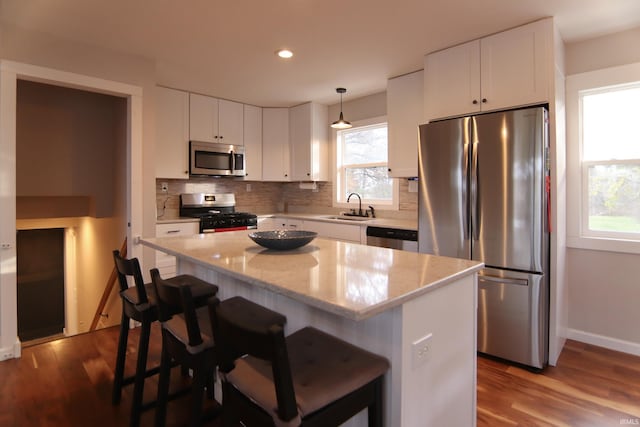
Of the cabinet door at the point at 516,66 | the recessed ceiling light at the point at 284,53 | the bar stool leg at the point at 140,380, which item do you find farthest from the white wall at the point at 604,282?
the bar stool leg at the point at 140,380

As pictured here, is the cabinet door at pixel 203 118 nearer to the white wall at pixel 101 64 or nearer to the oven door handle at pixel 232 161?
the oven door handle at pixel 232 161

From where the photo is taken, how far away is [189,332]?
133cm

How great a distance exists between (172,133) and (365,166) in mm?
2342

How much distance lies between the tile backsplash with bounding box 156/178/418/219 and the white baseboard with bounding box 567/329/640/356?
1776 mm

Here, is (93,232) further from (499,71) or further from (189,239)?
(499,71)

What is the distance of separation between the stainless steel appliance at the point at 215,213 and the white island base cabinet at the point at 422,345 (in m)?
2.67

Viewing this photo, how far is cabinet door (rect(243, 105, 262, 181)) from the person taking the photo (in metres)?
4.79

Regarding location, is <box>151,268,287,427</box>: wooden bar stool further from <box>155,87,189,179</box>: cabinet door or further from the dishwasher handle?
<box>155,87,189,179</box>: cabinet door

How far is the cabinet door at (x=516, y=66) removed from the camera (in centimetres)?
248

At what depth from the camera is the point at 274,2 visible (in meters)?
2.27

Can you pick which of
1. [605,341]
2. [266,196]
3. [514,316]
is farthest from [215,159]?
[605,341]

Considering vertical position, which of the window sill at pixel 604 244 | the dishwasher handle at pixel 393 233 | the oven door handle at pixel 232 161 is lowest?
the window sill at pixel 604 244

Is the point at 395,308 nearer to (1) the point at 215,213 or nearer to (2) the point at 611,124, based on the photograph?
(2) the point at 611,124

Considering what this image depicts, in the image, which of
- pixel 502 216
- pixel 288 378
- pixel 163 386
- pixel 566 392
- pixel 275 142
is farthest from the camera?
pixel 275 142
